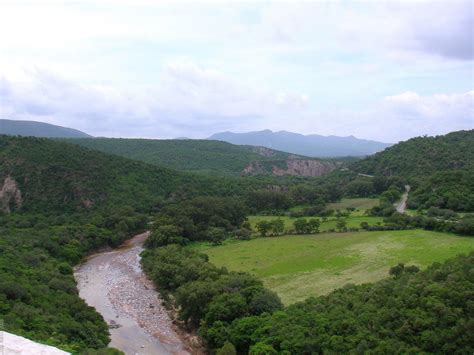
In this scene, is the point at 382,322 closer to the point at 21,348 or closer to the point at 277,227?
the point at 21,348

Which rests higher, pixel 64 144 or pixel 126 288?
pixel 64 144

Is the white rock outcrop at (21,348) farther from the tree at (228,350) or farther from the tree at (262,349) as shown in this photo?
the tree at (228,350)

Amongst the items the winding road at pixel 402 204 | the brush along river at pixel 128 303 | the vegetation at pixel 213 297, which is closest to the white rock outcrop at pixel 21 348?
the vegetation at pixel 213 297

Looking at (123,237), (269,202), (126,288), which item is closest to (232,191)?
(269,202)

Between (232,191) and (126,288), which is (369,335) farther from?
(232,191)

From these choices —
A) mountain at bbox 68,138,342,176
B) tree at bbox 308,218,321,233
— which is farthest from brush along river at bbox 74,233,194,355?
mountain at bbox 68,138,342,176

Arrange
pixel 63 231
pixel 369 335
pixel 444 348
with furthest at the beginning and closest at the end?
pixel 63 231
pixel 369 335
pixel 444 348
